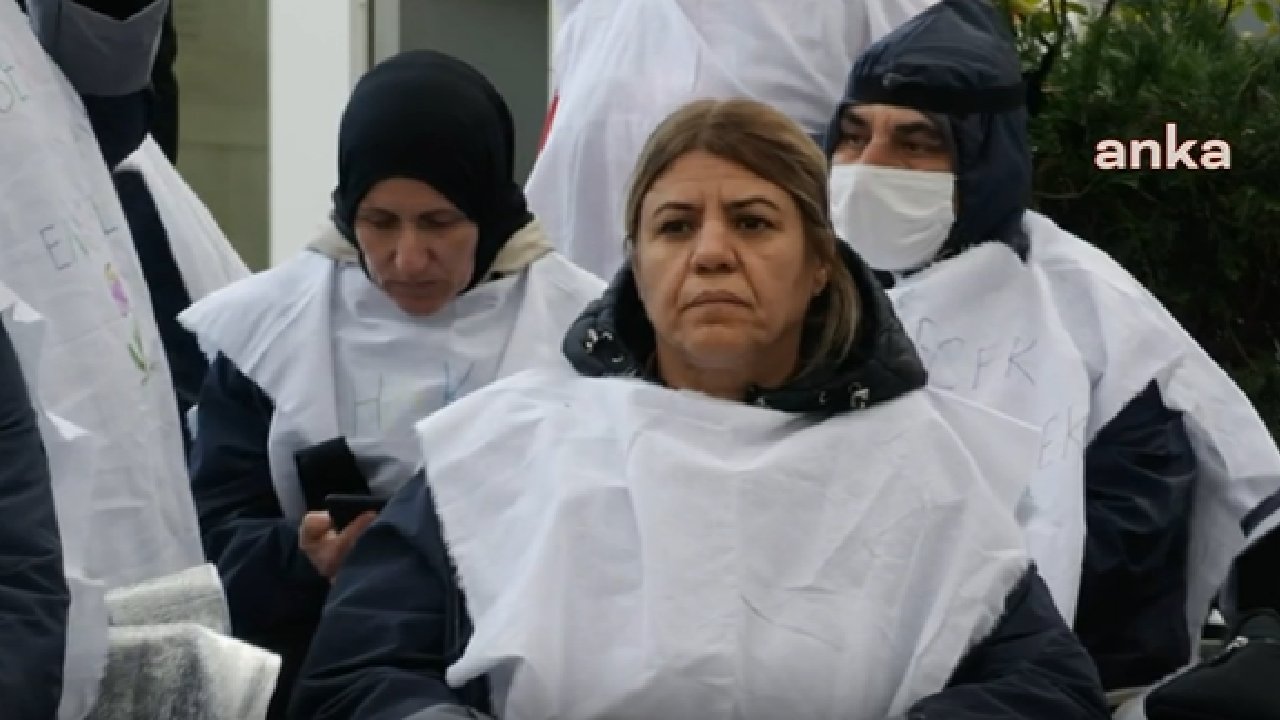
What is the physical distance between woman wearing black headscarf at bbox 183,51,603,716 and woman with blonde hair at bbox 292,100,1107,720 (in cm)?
59

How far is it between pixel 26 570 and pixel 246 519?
975 mm

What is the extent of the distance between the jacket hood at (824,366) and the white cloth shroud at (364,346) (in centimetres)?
64

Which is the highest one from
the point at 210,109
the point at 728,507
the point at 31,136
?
the point at 31,136

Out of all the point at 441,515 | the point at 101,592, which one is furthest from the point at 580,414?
the point at 101,592

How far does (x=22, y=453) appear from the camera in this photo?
8.14 feet

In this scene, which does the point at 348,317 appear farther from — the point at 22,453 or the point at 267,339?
the point at 22,453

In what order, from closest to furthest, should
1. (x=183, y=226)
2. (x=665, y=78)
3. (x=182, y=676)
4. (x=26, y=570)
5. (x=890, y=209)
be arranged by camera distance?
(x=26, y=570) < (x=182, y=676) < (x=890, y=209) < (x=183, y=226) < (x=665, y=78)

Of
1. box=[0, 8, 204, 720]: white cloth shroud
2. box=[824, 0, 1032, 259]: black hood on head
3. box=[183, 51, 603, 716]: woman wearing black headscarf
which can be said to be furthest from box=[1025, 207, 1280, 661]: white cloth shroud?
box=[0, 8, 204, 720]: white cloth shroud

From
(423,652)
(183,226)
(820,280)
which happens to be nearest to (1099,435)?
(820,280)

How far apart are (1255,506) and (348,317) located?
1465mm

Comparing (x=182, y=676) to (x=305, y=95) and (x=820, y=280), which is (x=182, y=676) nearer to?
(x=820, y=280)

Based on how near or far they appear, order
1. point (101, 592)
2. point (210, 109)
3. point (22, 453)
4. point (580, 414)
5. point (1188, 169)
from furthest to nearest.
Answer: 1. point (210, 109)
2. point (1188, 169)
3. point (580, 414)
4. point (101, 592)
5. point (22, 453)

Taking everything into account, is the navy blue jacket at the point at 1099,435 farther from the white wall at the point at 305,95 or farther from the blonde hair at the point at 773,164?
the white wall at the point at 305,95

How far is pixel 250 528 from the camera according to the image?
3.41m
